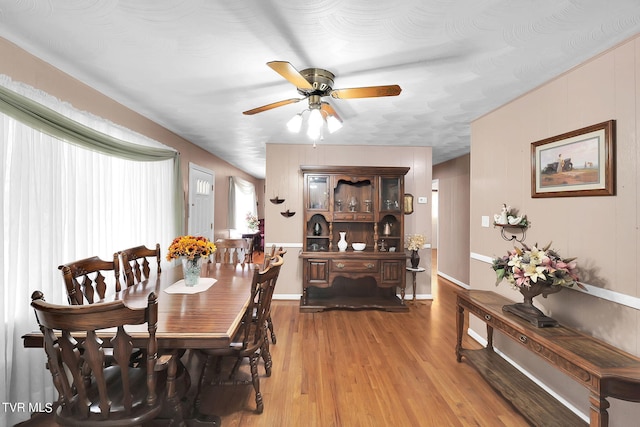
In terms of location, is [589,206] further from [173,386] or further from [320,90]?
[173,386]

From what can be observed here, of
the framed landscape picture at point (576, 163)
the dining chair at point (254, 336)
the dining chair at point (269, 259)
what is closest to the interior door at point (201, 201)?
the dining chair at point (269, 259)

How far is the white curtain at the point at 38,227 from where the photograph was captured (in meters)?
1.76

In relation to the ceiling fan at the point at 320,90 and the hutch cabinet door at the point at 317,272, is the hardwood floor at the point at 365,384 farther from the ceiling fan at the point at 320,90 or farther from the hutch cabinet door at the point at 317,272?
the ceiling fan at the point at 320,90

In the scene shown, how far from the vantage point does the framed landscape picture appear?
1729mm

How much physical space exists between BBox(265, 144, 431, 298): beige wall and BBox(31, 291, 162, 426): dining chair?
9.93 feet

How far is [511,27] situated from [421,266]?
350 centimetres

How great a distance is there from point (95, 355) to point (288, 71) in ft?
5.38

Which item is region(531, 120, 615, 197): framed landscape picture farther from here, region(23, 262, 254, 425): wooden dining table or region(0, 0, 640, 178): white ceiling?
region(23, 262, 254, 425): wooden dining table

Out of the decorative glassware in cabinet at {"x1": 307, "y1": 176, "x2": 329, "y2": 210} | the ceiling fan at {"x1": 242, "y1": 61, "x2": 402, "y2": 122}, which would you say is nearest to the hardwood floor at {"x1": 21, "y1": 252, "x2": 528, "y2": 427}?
the decorative glassware in cabinet at {"x1": 307, "y1": 176, "x2": 329, "y2": 210}

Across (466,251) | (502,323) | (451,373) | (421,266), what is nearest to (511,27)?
(502,323)

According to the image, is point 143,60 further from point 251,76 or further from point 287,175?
point 287,175

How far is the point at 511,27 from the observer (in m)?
1.57

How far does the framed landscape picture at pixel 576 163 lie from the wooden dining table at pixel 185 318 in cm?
239

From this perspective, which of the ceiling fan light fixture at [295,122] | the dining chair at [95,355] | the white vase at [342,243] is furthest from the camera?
the white vase at [342,243]
